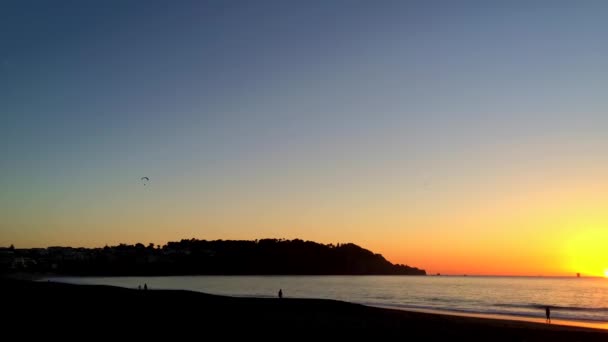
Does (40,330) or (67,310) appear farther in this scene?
(67,310)

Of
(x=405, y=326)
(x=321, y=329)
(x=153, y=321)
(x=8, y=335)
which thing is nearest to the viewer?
(x=8, y=335)

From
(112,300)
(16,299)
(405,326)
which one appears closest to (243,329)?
(405,326)

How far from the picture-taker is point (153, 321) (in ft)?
97.2

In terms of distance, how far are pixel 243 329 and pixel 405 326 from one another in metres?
12.6

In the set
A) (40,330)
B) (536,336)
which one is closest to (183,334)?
(40,330)

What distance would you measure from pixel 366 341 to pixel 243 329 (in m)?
6.38

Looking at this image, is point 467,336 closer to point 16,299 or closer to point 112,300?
point 112,300

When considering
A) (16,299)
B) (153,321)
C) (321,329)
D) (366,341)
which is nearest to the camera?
(366,341)

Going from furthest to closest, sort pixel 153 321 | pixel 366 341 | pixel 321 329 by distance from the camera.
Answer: pixel 321 329
pixel 153 321
pixel 366 341

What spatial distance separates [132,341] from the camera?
74.3 ft

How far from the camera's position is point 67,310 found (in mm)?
32406

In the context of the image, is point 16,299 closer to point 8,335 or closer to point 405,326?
point 8,335

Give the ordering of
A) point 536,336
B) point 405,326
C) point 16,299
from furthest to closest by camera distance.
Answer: point 16,299
point 405,326
point 536,336

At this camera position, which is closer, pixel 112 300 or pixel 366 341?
pixel 366 341
